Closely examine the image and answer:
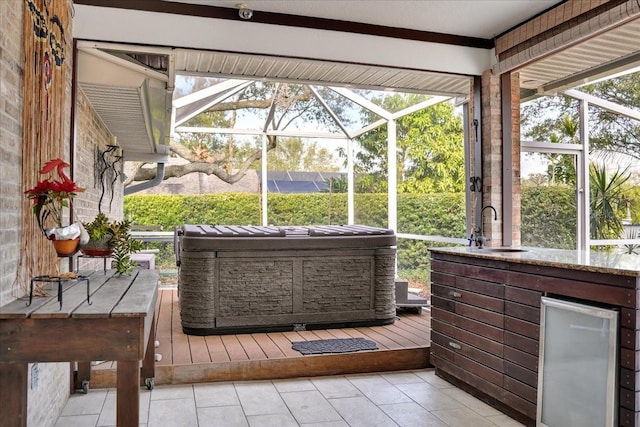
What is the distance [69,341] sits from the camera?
1.93 metres

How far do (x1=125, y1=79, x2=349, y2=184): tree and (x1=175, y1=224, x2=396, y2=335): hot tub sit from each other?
3527mm

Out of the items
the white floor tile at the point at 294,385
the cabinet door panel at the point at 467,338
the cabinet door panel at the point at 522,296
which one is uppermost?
the cabinet door panel at the point at 522,296

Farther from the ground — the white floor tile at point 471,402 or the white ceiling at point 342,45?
the white ceiling at point 342,45

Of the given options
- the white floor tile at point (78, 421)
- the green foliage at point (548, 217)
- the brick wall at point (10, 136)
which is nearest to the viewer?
the brick wall at point (10, 136)

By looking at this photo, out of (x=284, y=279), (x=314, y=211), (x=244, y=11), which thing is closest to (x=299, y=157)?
(x=314, y=211)

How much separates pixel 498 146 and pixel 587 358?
8.31ft

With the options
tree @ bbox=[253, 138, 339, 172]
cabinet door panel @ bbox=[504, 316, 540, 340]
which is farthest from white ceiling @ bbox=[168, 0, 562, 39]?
tree @ bbox=[253, 138, 339, 172]

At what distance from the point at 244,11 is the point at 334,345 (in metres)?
2.77

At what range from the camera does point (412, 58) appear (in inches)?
180

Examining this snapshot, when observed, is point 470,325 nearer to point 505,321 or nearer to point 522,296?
point 505,321

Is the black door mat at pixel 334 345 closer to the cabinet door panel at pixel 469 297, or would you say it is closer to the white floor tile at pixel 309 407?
the white floor tile at pixel 309 407

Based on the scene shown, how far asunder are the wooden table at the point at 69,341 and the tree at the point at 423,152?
6.63 m

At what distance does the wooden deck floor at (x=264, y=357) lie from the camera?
3.78 meters

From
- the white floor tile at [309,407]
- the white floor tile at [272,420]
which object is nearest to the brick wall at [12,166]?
the white floor tile at [272,420]
